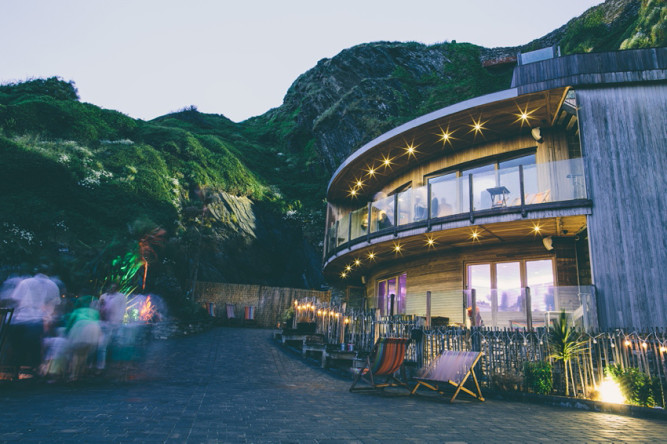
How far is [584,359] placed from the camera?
7270mm

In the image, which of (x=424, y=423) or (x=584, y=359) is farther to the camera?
(x=584, y=359)

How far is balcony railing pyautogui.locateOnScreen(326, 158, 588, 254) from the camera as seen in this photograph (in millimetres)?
10242

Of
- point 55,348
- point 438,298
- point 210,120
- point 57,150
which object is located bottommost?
point 55,348

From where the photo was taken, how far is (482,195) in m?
11.2

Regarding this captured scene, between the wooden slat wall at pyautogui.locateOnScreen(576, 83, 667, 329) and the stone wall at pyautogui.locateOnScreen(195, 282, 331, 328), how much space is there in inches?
625

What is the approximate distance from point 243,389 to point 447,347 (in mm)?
4484

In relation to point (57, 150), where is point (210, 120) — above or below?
above

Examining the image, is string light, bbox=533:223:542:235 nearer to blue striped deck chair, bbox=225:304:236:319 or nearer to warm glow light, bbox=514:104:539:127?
warm glow light, bbox=514:104:539:127

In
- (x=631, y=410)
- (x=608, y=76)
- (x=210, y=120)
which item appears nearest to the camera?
(x=631, y=410)

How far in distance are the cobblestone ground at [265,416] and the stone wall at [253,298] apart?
15.2 metres

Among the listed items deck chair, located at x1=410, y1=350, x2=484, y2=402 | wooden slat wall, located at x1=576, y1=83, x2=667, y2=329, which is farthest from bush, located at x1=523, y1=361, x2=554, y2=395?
wooden slat wall, located at x1=576, y1=83, x2=667, y2=329

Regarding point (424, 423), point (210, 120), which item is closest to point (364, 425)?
point (424, 423)

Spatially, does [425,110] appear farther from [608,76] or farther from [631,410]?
[631,410]

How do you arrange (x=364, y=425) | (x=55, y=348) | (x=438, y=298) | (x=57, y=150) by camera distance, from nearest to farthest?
1. (x=364, y=425)
2. (x=55, y=348)
3. (x=438, y=298)
4. (x=57, y=150)
